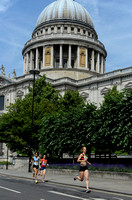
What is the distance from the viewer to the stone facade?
63062 millimetres

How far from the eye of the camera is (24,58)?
3509 inches

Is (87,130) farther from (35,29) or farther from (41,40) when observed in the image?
(35,29)

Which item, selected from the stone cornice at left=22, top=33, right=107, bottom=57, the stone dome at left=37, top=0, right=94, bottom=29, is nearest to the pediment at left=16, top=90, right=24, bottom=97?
the stone cornice at left=22, top=33, right=107, bottom=57

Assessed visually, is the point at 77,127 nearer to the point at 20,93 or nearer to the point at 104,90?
the point at 104,90

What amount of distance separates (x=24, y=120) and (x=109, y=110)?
46.2 feet

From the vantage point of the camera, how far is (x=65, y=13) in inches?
3455

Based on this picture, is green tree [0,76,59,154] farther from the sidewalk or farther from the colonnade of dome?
the colonnade of dome

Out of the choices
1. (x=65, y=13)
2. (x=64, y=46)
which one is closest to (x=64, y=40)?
(x=64, y=46)

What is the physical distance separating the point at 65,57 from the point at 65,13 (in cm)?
1700

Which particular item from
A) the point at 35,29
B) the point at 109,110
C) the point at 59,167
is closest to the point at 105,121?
the point at 109,110

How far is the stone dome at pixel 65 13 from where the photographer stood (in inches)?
3438

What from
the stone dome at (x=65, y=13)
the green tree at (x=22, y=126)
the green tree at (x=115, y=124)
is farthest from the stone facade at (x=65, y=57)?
the green tree at (x=115, y=124)

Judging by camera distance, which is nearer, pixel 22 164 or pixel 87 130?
pixel 87 130

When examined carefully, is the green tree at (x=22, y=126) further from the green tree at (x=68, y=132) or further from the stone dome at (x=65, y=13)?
the stone dome at (x=65, y=13)
